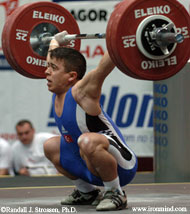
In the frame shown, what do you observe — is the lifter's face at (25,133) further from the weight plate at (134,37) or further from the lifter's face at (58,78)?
the weight plate at (134,37)

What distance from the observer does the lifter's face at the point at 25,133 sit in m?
7.99

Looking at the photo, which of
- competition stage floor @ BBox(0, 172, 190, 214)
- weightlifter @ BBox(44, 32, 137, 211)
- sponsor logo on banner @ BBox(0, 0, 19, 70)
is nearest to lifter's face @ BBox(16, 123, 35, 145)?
sponsor logo on banner @ BBox(0, 0, 19, 70)

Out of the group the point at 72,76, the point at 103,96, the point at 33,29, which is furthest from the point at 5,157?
the point at 72,76

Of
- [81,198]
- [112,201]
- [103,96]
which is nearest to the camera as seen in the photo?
[112,201]

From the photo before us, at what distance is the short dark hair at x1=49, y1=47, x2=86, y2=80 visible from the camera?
504 centimetres

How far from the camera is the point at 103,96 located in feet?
27.5

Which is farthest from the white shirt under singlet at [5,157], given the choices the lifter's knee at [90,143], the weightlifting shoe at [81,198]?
the lifter's knee at [90,143]

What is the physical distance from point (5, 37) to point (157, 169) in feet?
7.56

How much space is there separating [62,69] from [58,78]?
7 centimetres

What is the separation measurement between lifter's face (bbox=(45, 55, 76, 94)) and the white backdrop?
3259mm

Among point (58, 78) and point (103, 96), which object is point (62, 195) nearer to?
point (58, 78)

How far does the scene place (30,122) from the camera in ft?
26.6

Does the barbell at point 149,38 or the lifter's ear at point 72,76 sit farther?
the lifter's ear at point 72,76

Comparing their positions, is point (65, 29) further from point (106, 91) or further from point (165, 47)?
point (106, 91)
